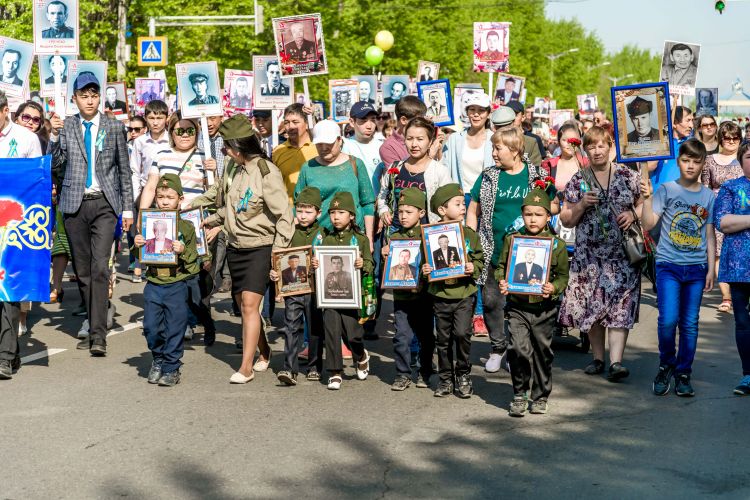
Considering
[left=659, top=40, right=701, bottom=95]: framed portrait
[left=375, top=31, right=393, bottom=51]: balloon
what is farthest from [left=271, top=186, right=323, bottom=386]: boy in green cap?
[left=375, top=31, right=393, bottom=51]: balloon

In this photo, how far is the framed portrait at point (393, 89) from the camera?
2028cm

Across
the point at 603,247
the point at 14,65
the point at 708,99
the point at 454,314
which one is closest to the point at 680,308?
the point at 603,247

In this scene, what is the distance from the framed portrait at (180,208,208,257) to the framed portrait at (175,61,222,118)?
284cm

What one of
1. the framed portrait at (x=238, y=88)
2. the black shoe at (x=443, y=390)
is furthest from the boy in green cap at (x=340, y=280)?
the framed portrait at (x=238, y=88)

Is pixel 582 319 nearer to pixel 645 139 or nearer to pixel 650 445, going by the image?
pixel 645 139

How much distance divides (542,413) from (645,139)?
2.29 metres

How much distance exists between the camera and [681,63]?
1698 cm

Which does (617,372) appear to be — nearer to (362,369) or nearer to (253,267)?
(362,369)

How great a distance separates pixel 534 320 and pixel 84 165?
451cm

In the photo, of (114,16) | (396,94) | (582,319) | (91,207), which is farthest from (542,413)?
(114,16)

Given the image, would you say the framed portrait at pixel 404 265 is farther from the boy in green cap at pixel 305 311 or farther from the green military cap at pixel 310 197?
the green military cap at pixel 310 197

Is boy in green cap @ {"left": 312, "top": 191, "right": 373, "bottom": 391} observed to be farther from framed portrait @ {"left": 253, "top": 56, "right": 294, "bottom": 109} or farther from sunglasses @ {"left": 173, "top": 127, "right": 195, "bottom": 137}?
framed portrait @ {"left": 253, "top": 56, "right": 294, "bottom": 109}

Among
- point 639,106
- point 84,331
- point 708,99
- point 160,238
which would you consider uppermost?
point 708,99

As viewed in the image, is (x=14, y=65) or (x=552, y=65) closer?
(x=14, y=65)
